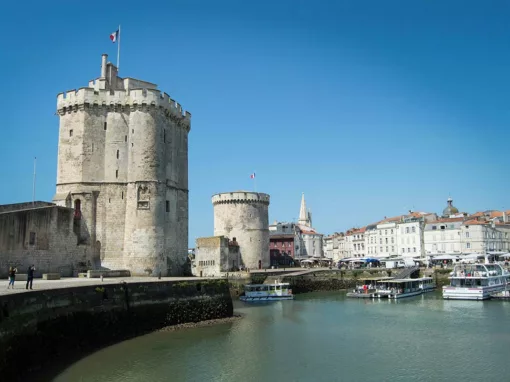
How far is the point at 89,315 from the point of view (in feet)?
76.0

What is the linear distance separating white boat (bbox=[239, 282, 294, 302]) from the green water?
1134 cm

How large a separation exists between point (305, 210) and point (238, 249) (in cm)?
7335

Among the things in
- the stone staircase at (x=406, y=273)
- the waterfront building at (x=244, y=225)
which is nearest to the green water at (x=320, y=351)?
the stone staircase at (x=406, y=273)

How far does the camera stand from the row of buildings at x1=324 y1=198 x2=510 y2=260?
7250cm

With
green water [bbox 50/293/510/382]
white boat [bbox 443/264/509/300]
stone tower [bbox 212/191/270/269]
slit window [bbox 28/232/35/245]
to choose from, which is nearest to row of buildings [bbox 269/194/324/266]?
stone tower [bbox 212/191/270/269]

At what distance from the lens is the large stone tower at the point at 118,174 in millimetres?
36562

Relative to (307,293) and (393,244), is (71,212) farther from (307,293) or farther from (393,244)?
(393,244)

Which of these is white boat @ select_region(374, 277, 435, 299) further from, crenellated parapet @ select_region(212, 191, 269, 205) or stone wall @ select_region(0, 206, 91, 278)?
stone wall @ select_region(0, 206, 91, 278)

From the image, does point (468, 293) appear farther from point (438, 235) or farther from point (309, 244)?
point (309, 244)

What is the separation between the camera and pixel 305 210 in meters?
135

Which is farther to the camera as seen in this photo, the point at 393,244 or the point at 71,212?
the point at 393,244

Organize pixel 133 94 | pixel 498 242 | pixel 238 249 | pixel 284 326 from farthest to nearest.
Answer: pixel 498 242 → pixel 238 249 → pixel 133 94 → pixel 284 326

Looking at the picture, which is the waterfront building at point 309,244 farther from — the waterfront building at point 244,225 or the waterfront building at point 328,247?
the waterfront building at point 244,225

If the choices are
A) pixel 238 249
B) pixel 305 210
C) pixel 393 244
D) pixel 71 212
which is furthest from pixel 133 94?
pixel 305 210
